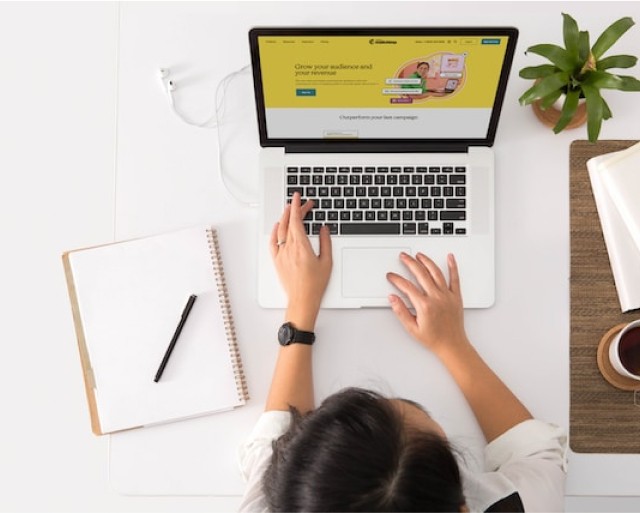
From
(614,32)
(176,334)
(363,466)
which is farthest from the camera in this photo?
(176,334)

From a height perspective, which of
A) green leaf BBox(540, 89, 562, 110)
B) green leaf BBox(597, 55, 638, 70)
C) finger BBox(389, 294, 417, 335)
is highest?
green leaf BBox(597, 55, 638, 70)

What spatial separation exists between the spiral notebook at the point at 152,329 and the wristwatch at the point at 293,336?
8 centimetres

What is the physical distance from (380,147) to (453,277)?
22 centimetres

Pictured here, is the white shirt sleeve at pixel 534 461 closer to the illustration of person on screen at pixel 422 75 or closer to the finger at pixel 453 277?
the finger at pixel 453 277

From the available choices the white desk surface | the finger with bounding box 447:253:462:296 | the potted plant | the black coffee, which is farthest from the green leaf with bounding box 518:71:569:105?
the black coffee

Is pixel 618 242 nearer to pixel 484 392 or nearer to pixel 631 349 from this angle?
pixel 631 349

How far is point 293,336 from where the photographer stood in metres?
0.96

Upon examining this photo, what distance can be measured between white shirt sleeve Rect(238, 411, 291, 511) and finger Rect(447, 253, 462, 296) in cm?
30

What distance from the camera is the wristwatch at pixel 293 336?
96cm

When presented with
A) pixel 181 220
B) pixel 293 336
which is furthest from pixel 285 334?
pixel 181 220

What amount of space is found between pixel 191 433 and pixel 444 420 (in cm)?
37

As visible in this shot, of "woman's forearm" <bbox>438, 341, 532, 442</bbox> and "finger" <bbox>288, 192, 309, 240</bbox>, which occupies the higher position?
"finger" <bbox>288, 192, 309, 240</bbox>

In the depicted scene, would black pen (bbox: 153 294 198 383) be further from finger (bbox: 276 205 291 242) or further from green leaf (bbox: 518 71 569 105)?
green leaf (bbox: 518 71 569 105)

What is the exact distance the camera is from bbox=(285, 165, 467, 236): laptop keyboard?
1.00m
